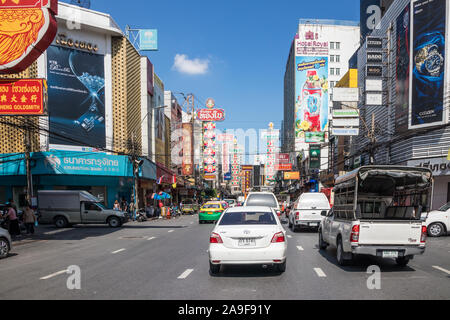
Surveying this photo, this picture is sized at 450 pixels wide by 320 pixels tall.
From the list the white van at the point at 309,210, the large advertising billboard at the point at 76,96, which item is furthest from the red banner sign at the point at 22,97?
the large advertising billboard at the point at 76,96

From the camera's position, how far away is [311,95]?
91.7 metres

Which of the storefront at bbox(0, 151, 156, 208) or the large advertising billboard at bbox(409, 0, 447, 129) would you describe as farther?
the storefront at bbox(0, 151, 156, 208)

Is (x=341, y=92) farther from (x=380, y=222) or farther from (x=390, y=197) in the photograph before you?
(x=380, y=222)

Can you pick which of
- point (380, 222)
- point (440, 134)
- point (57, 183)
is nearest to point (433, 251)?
point (380, 222)

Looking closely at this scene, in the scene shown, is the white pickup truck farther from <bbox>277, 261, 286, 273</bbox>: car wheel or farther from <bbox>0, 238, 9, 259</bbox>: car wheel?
<bbox>0, 238, 9, 259</bbox>: car wheel

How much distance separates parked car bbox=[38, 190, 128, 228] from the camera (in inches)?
1020

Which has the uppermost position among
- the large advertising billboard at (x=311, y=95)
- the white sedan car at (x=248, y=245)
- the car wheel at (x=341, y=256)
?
the large advertising billboard at (x=311, y=95)

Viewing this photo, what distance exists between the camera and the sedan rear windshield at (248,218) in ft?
30.7

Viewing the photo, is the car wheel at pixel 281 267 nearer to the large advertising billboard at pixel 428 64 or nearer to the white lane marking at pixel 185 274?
the white lane marking at pixel 185 274

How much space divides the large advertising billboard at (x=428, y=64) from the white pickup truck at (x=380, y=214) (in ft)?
52.4

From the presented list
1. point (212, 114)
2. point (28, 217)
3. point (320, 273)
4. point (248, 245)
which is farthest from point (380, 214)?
point (212, 114)

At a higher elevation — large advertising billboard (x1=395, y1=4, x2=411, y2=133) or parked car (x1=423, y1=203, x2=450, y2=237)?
large advertising billboard (x1=395, y1=4, x2=411, y2=133)

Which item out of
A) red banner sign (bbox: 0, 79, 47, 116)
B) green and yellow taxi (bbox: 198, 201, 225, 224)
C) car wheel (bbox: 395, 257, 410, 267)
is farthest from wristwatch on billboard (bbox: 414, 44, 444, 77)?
red banner sign (bbox: 0, 79, 47, 116)

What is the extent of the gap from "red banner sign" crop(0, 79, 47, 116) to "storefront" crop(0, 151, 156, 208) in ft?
53.2
